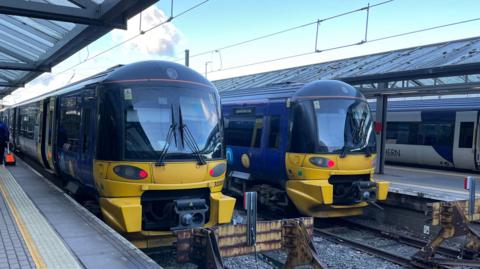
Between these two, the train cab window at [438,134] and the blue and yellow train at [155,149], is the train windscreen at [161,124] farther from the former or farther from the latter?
the train cab window at [438,134]

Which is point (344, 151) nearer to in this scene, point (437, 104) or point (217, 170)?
point (217, 170)

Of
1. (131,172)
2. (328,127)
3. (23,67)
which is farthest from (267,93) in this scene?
(23,67)

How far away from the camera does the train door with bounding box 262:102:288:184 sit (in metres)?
10.2

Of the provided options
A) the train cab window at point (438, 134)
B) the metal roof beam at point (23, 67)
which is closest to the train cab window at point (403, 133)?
the train cab window at point (438, 134)

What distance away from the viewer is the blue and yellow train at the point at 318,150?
31.6ft

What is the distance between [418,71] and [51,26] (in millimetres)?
9005

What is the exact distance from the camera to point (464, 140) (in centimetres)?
1697

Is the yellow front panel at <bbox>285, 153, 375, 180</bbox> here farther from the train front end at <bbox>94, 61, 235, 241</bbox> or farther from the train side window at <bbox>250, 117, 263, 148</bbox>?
the train front end at <bbox>94, 61, 235, 241</bbox>

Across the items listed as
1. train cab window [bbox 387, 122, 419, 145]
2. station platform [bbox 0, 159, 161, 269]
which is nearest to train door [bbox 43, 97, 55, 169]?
station platform [bbox 0, 159, 161, 269]

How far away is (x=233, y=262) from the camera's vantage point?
7.55 meters

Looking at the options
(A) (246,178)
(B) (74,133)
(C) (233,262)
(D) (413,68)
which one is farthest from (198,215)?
(D) (413,68)

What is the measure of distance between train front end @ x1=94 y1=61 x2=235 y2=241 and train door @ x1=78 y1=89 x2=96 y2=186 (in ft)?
1.02

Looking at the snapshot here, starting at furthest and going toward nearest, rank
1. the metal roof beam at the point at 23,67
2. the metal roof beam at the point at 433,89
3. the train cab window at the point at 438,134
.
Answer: the train cab window at the point at 438,134
the metal roof beam at the point at 23,67
the metal roof beam at the point at 433,89

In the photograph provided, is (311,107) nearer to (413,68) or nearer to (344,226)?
(344,226)
